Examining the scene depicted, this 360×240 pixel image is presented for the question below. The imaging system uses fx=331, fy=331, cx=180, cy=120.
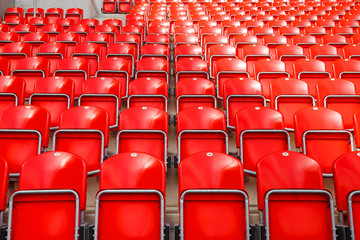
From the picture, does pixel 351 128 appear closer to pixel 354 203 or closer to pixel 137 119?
pixel 354 203

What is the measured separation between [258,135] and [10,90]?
1.79 meters

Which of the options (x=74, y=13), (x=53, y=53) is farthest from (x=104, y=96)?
(x=74, y=13)

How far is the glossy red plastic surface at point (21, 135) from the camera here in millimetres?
1868

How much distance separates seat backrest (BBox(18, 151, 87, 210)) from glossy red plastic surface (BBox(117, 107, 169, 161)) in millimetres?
389

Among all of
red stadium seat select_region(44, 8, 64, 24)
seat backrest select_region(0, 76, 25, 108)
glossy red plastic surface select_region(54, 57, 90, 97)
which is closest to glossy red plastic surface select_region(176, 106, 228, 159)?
glossy red plastic surface select_region(54, 57, 90, 97)

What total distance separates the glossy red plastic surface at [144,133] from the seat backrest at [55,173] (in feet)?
1.28

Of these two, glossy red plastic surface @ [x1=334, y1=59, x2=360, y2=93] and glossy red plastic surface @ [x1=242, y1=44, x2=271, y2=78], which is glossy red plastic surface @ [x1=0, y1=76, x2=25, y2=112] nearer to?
glossy red plastic surface @ [x1=242, y1=44, x2=271, y2=78]

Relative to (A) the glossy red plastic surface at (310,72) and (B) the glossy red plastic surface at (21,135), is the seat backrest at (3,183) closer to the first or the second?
(B) the glossy red plastic surface at (21,135)

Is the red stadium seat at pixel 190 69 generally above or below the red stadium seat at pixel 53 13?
below

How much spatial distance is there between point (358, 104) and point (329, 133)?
0.60 meters

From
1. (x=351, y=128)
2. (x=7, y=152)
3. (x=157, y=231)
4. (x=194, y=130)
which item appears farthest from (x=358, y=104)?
(x=7, y=152)

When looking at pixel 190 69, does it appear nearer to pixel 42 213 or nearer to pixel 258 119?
pixel 258 119

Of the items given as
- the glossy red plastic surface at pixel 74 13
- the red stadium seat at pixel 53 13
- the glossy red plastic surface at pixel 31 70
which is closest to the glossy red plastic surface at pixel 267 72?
the glossy red plastic surface at pixel 31 70

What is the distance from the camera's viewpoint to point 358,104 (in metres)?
2.38
